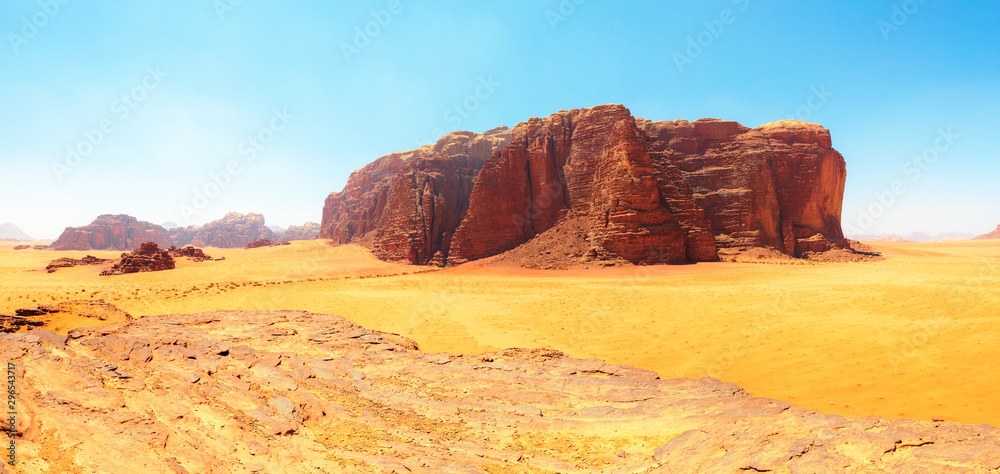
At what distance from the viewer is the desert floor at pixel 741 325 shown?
5.18 metres

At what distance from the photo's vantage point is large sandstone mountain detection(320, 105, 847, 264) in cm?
2802

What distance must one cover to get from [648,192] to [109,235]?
107992 millimetres

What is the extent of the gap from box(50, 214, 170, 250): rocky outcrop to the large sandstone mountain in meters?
76.2

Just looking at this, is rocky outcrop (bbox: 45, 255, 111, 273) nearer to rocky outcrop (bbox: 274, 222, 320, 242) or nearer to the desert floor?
the desert floor

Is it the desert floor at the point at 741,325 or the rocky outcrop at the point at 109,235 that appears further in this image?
the rocky outcrop at the point at 109,235

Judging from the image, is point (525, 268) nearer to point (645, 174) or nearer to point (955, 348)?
point (645, 174)

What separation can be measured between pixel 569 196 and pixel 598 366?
30.2m

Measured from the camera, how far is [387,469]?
3.62 meters

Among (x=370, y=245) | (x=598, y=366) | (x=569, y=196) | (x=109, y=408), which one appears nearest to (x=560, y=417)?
(x=598, y=366)

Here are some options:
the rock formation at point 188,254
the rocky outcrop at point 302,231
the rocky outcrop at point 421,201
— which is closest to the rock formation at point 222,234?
the rocky outcrop at point 302,231

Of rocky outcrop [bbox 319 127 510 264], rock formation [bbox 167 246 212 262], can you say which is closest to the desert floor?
rocky outcrop [bbox 319 127 510 264]

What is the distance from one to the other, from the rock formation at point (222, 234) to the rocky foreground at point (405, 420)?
117 m

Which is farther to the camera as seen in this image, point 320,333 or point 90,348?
point 320,333

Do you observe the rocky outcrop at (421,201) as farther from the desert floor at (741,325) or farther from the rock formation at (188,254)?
the desert floor at (741,325)
